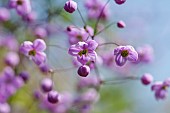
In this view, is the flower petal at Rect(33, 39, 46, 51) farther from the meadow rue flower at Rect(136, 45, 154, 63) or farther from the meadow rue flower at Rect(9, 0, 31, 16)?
the meadow rue flower at Rect(136, 45, 154, 63)

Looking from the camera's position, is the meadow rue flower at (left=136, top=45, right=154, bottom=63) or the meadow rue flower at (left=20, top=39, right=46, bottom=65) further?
the meadow rue flower at (left=136, top=45, right=154, bottom=63)

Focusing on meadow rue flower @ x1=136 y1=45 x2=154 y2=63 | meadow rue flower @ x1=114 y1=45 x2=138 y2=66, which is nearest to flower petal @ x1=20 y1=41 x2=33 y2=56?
meadow rue flower @ x1=114 y1=45 x2=138 y2=66

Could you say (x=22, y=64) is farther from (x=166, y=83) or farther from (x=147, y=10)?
(x=147, y=10)

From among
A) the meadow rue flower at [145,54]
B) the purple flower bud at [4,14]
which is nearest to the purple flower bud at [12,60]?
the purple flower bud at [4,14]

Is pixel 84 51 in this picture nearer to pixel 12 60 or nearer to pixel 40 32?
pixel 40 32

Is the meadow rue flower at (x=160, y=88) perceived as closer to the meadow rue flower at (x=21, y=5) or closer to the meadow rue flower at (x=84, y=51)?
the meadow rue flower at (x=84, y=51)

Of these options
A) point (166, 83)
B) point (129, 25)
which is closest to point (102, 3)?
point (166, 83)

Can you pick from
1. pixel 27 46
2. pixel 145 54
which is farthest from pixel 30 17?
pixel 145 54
